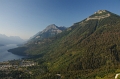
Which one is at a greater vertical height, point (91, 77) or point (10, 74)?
point (10, 74)

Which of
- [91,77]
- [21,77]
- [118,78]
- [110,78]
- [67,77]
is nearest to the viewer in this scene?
[118,78]

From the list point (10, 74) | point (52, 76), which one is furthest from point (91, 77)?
point (10, 74)

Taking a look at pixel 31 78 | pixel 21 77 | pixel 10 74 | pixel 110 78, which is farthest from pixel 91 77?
pixel 10 74

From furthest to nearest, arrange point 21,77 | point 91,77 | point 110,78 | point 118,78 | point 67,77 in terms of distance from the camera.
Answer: point 21,77, point 67,77, point 91,77, point 110,78, point 118,78

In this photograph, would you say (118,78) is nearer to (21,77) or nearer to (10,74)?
(21,77)

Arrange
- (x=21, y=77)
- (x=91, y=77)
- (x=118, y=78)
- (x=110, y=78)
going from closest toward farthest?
(x=118, y=78), (x=110, y=78), (x=91, y=77), (x=21, y=77)

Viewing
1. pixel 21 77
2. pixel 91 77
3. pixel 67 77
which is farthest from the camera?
pixel 21 77

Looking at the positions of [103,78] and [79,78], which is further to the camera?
[79,78]

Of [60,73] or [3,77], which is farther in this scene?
[60,73]

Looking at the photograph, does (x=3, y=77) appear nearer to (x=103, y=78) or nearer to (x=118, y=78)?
(x=103, y=78)
